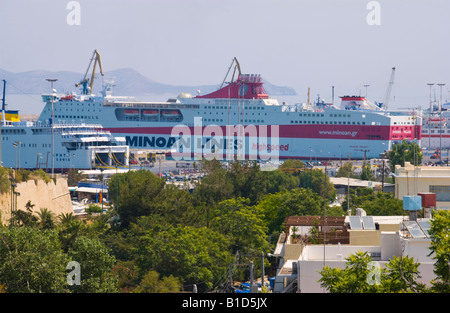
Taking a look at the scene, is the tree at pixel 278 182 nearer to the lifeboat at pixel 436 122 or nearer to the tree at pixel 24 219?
the tree at pixel 24 219

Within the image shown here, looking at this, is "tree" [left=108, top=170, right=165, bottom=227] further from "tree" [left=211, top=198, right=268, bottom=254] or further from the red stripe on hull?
the red stripe on hull

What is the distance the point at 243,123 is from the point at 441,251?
68298mm

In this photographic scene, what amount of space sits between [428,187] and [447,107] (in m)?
111

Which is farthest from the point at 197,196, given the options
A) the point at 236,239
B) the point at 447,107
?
the point at 447,107

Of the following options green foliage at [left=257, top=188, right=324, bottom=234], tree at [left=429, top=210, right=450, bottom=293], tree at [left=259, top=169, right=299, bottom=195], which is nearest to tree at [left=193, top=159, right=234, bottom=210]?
tree at [left=259, top=169, right=299, bottom=195]

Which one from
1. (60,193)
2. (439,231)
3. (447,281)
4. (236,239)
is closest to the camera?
(447,281)

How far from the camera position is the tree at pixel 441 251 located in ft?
Result: 49.4

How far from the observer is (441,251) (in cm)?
1534

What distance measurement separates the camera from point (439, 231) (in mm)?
16844

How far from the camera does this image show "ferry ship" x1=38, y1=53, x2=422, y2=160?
83875 mm

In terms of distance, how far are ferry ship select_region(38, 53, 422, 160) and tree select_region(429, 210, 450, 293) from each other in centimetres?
6496

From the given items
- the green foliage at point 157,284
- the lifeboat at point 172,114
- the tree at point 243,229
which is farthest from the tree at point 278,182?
the lifeboat at point 172,114

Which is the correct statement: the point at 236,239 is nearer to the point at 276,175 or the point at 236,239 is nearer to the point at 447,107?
the point at 276,175
